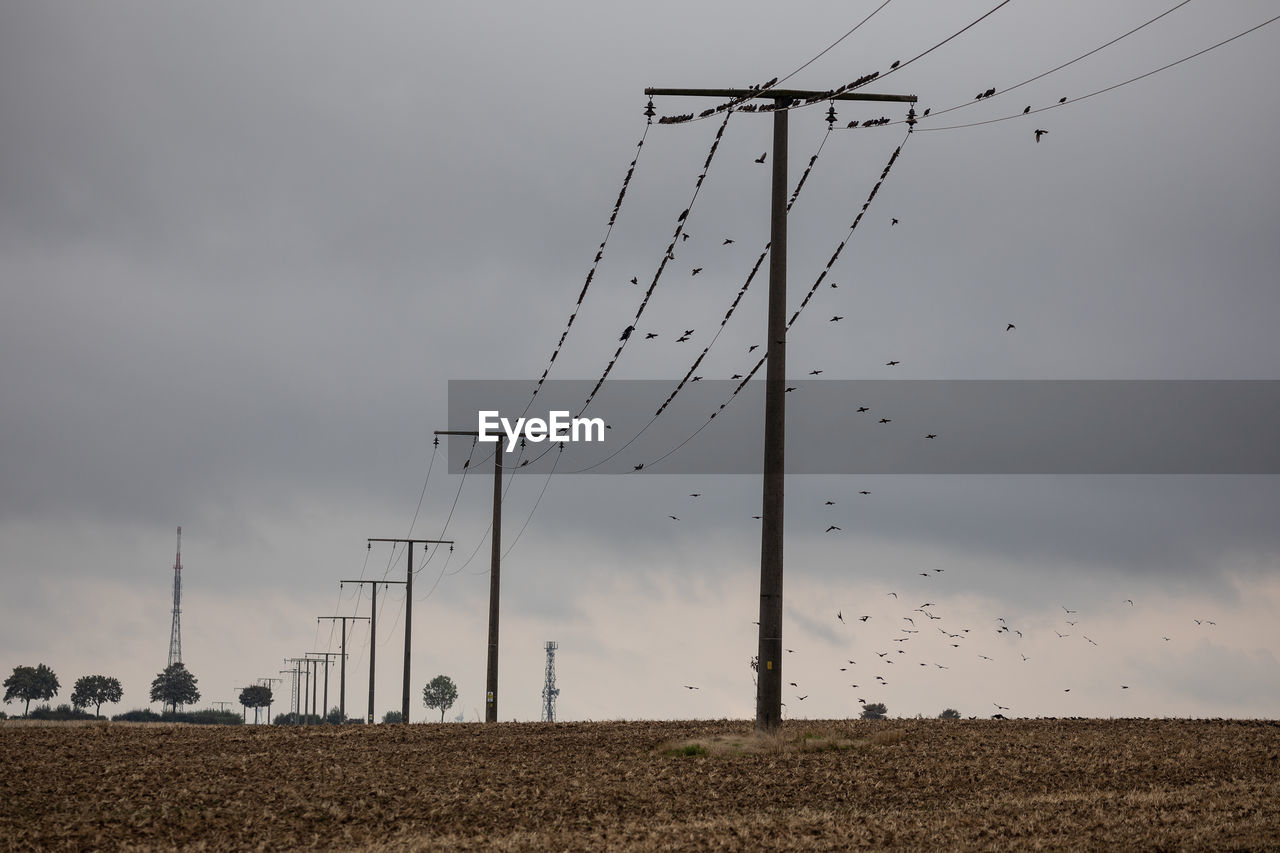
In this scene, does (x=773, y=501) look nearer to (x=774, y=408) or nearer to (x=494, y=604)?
(x=774, y=408)

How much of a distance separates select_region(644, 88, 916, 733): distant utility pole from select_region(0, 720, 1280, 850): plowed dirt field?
1.40 meters

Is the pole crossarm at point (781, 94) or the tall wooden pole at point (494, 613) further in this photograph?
the tall wooden pole at point (494, 613)

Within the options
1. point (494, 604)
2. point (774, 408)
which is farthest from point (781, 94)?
point (494, 604)

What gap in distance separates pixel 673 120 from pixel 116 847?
17873mm

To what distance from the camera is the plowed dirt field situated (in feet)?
67.3

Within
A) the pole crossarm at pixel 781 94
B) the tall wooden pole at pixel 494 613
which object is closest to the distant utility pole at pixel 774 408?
the pole crossarm at pixel 781 94

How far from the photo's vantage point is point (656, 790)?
24.6 meters

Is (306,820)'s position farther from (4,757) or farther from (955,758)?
(955,758)

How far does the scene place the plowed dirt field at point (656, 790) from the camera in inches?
808

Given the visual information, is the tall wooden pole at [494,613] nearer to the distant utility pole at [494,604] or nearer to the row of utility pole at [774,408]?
the distant utility pole at [494,604]

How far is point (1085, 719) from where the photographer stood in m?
39.7

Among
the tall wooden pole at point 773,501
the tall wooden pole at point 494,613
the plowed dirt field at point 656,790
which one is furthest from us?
the tall wooden pole at point 494,613

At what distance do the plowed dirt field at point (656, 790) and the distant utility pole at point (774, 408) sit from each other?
4.58ft

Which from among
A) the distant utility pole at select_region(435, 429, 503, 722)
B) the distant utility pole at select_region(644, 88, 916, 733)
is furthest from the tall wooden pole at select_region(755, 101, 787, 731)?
the distant utility pole at select_region(435, 429, 503, 722)
